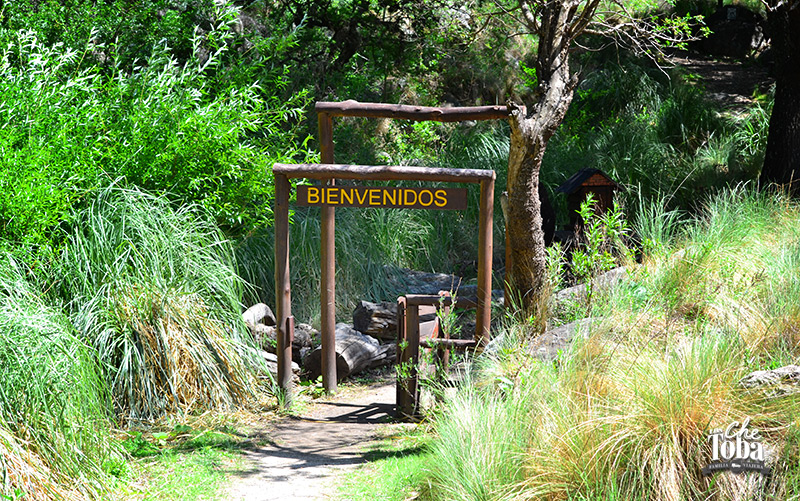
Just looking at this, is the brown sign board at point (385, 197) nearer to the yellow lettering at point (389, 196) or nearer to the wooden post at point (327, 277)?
the yellow lettering at point (389, 196)

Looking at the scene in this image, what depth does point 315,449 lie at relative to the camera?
5570mm

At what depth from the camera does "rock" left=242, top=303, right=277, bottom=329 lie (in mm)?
7383

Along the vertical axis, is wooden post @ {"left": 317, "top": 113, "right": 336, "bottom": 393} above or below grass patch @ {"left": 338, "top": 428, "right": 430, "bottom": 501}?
above

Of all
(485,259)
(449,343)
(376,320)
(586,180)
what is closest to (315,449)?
(449,343)

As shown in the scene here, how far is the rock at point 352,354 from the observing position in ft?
23.9

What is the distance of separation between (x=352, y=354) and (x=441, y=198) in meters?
1.95

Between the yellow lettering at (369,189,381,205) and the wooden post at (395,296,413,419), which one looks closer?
the wooden post at (395,296,413,419)

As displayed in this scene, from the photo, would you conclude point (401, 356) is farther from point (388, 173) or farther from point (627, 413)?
point (627, 413)

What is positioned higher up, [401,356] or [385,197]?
[385,197]

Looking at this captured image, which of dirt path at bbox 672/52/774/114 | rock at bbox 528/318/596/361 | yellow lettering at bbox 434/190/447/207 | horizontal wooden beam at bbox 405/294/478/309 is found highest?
dirt path at bbox 672/52/774/114

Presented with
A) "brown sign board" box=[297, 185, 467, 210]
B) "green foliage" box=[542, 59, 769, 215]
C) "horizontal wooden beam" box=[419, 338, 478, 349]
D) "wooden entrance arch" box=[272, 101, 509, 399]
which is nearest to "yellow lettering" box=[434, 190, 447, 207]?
"brown sign board" box=[297, 185, 467, 210]

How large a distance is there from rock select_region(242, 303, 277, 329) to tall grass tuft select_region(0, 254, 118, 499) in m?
2.78

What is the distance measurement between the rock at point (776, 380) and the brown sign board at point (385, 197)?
2.67 metres

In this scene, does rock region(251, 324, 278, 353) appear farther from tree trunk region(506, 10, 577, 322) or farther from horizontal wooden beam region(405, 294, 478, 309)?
tree trunk region(506, 10, 577, 322)
